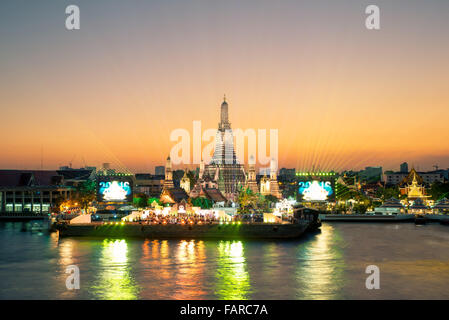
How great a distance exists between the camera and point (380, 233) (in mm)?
83750

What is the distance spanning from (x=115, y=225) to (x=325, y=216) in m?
52.2

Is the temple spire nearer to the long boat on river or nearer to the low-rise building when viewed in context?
the low-rise building

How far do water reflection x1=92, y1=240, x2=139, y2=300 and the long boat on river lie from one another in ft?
48.1

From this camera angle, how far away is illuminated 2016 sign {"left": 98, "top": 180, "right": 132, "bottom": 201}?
362 ft

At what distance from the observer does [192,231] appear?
77.5 metres

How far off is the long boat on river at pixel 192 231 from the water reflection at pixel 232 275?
1297 cm

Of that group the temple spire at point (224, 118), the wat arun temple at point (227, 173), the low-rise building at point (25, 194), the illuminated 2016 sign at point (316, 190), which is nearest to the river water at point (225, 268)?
the illuminated 2016 sign at point (316, 190)

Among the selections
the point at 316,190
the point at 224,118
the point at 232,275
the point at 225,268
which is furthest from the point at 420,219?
the point at 224,118

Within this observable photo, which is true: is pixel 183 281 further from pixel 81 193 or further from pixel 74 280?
pixel 81 193

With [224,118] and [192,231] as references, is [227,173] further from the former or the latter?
[192,231]
